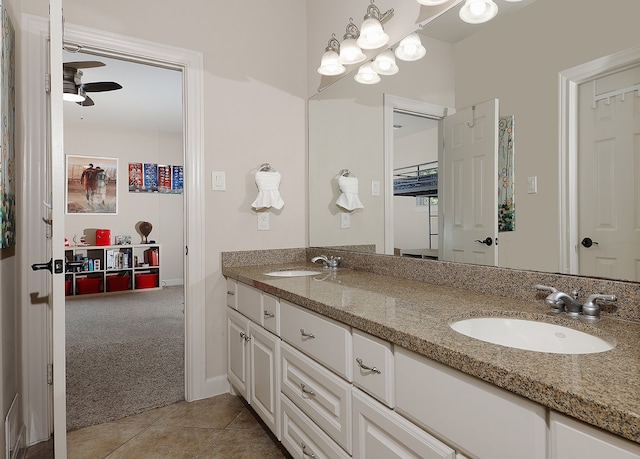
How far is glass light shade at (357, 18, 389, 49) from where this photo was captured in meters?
1.88

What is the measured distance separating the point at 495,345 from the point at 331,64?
1.87 m

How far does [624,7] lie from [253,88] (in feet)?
6.24

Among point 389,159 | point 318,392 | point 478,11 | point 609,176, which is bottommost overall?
point 318,392

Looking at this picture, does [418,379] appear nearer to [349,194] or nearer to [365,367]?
[365,367]

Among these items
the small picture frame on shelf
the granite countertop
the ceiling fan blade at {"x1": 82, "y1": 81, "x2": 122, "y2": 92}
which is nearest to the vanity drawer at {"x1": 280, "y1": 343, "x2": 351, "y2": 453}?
the granite countertop

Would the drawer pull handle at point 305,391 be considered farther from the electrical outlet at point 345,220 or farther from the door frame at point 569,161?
the electrical outlet at point 345,220

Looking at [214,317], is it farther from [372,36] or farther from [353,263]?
[372,36]

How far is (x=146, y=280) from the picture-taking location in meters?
Answer: 5.99

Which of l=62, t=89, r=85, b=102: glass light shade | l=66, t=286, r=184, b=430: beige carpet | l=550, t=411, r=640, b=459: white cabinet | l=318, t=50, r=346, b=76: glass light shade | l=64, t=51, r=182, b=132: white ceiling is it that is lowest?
l=66, t=286, r=184, b=430: beige carpet

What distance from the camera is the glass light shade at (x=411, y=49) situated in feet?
5.81

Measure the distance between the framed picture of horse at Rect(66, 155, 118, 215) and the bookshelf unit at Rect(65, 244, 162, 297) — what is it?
0.62 metres

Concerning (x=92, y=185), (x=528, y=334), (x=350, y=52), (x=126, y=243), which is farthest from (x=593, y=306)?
(x=92, y=185)

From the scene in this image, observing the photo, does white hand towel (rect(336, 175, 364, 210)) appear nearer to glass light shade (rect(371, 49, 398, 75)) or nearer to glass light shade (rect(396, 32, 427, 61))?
glass light shade (rect(371, 49, 398, 75))

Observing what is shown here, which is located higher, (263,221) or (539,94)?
(539,94)
